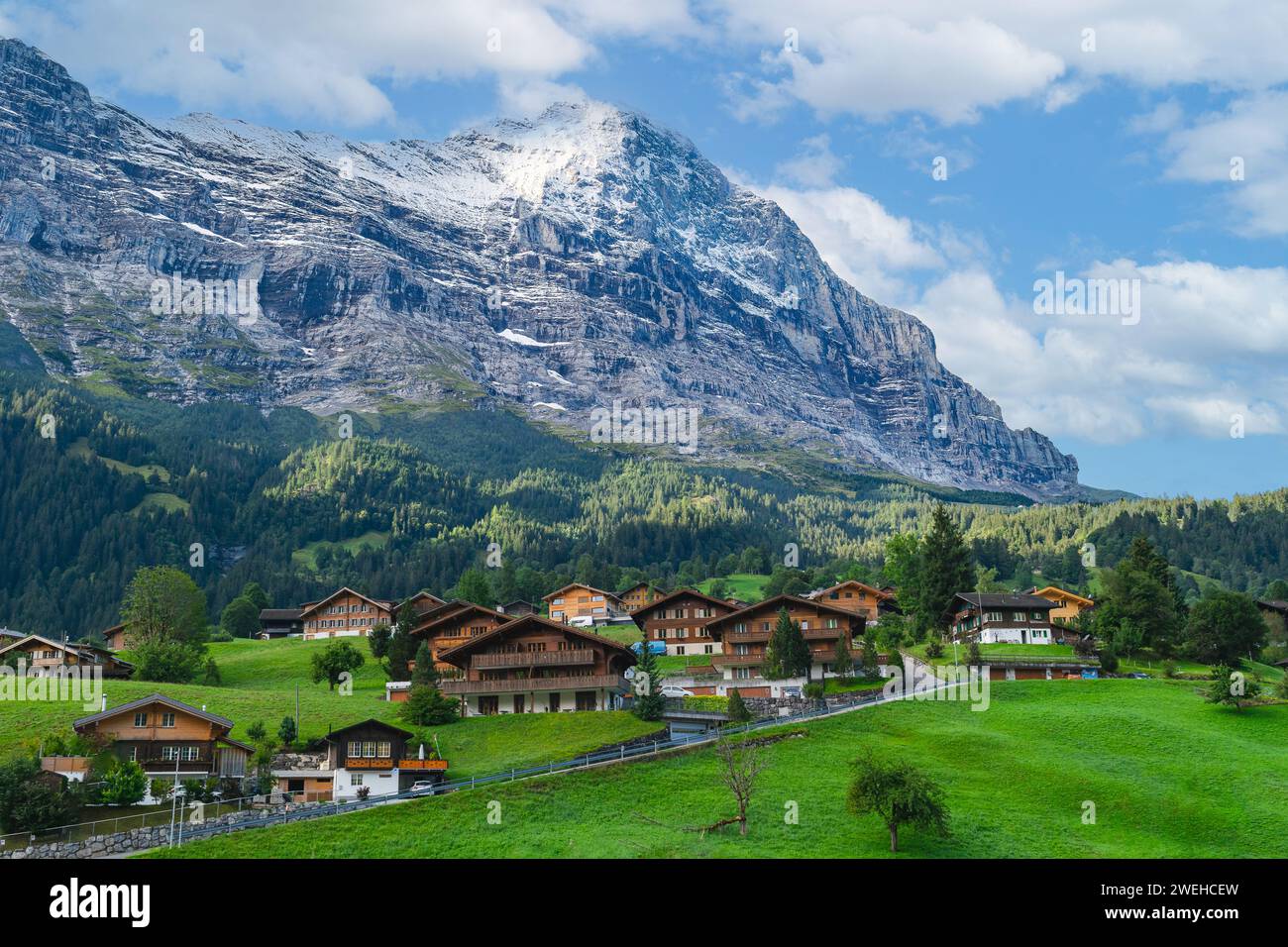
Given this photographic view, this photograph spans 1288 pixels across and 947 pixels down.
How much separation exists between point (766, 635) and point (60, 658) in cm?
6332

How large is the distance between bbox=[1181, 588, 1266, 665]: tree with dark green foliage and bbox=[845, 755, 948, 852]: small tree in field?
62.7m

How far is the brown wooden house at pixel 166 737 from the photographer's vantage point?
7319 centimetres

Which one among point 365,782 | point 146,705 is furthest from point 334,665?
point 365,782

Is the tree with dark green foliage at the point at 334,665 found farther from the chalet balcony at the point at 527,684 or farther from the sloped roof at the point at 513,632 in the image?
the chalet balcony at the point at 527,684

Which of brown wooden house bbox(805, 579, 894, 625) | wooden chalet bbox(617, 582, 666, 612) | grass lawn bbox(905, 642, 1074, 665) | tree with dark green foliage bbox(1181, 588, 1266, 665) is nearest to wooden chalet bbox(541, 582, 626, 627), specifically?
wooden chalet bbox(617, 582, 666, 612)

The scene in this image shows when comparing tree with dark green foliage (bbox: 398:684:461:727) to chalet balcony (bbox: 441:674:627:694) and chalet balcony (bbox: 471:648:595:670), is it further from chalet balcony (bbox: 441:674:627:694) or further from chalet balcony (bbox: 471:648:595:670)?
chalet balcony (bbox: 471:648:595:670)

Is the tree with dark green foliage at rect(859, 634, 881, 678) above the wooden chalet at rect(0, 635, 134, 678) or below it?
below

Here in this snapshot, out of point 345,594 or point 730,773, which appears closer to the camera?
point 730,773

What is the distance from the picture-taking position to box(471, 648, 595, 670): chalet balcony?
93.0 m
